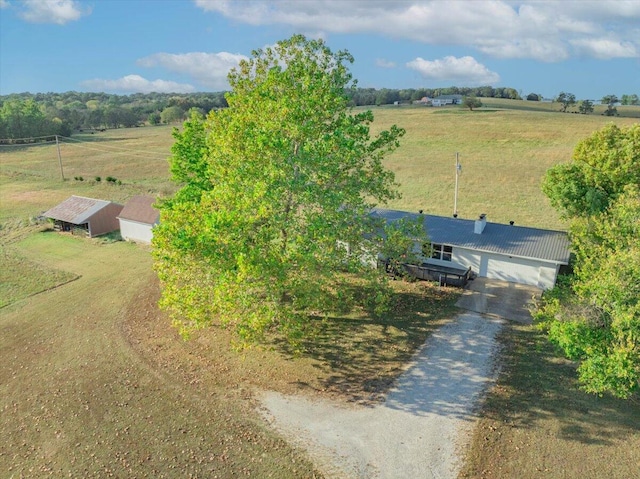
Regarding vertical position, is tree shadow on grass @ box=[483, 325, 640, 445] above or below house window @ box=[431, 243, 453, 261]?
below

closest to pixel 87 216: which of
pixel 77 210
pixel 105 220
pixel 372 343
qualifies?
pixel 105 220

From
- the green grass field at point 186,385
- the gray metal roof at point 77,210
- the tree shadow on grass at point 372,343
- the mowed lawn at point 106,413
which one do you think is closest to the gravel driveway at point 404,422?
the green grass field at point 186,385

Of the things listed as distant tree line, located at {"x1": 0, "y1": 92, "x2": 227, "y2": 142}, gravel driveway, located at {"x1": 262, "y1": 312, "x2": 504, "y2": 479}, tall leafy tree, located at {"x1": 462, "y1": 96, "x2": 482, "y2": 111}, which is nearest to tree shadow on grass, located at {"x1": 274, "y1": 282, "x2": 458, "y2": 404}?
A: gravel driveway, located at {"x1": 262, "y1": 312, "x2": 504, "y2": 479}

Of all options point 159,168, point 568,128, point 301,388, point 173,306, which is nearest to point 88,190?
point 159,168

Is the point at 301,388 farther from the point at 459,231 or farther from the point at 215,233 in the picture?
the point at 459,231

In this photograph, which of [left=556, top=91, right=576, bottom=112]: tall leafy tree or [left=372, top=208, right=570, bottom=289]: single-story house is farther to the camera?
[left=556, top=91, right=576, bottom=112]: tall leafy tree

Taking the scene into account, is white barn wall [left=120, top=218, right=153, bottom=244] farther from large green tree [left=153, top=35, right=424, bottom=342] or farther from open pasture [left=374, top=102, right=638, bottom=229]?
open pasture [left=374, top=102, right=638, bottom=229]
